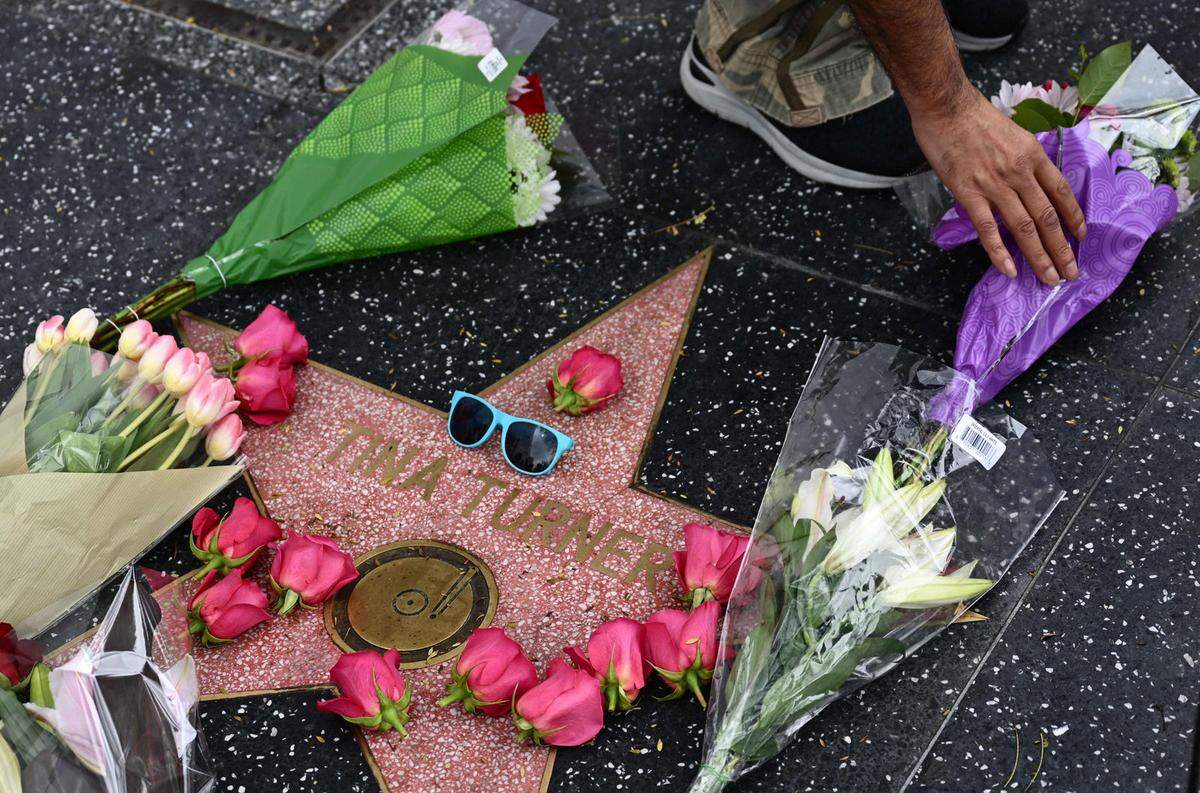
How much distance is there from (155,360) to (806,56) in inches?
59.1

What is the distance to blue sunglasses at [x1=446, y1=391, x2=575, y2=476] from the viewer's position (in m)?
1.99

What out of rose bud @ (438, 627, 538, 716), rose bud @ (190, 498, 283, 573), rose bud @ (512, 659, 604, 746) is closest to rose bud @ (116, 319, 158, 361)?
rose bud @ (190, 498, 283, 573)

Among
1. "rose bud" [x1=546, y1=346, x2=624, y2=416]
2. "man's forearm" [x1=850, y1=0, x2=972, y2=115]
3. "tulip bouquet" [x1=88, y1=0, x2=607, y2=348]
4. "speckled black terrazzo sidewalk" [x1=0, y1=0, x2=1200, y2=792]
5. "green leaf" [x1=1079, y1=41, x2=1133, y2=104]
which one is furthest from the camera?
"tulip bouquet" [x1=88, y1=0, x2=607, y2=348]

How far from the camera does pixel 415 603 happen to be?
6.02 ft

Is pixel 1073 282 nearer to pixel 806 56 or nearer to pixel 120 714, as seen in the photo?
pixel 806 56

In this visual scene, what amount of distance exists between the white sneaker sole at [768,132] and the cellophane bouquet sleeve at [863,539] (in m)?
0.75

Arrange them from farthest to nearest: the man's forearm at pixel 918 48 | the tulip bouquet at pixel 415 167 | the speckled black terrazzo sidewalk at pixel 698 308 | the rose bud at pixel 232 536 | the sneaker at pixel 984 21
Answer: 1. the sneaker at pixel 984 21
2. the tulip bouquet at pixel 415 167
3. the man's forearm at pixel 918 48
4. the rose bud at pixel 232 536
5. the speckled black terrazzo sidewalk at pixel 698 308

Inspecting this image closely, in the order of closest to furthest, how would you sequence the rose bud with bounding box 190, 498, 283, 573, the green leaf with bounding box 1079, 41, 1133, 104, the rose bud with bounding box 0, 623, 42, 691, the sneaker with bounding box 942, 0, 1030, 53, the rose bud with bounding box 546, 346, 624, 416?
the rose bud with bounding box 0, 623, 42, 691 < the rose bud with bounding box 190, 498, 283, 573 < the rose bud with bounding box 546, 346, 624, 416 < the green leaf with bounding box 1079, 41, 1133, 104 < the sneaker with bounding box 942, 0, 1030, 53

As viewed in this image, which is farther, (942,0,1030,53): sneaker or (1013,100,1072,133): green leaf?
(942,0,1030,53): sneaker

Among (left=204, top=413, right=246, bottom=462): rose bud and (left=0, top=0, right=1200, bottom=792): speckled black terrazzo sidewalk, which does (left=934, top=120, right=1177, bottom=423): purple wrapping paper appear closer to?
(left=0, top=0, right=1200, bottom=792): speckled black terrazzo sidewalk

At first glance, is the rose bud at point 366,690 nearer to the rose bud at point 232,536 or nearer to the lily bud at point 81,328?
the rose bud at point 232,536

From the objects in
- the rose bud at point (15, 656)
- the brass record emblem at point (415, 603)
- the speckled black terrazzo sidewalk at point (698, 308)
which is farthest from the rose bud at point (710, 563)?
the rose bud at point (15, 656)

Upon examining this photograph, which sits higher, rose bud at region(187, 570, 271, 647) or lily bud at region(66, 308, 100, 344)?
lily bud at region(66, 308, 100, 344)

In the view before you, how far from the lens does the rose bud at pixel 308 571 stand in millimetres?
1766
